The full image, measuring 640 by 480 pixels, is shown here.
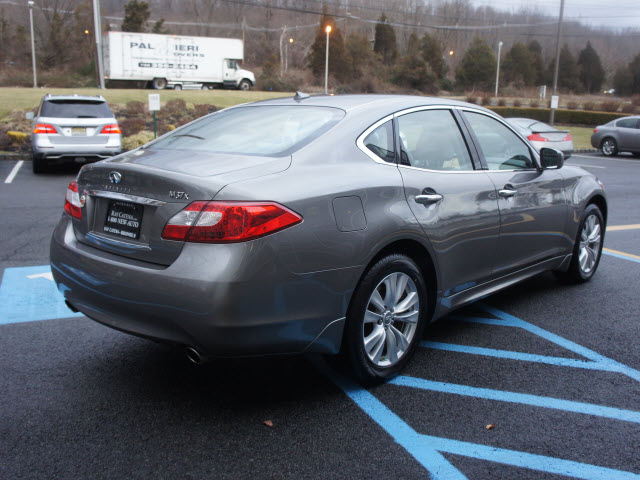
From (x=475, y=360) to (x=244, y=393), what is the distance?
59.1 inches

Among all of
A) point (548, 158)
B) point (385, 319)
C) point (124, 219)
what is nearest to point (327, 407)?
point (385, 319)

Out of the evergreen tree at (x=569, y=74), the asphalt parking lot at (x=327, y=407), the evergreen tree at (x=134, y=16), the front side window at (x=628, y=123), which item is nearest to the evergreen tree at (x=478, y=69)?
the evergreen tree at (x=569, y=74)

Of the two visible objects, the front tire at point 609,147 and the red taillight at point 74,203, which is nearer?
the red taillight at point 74,203

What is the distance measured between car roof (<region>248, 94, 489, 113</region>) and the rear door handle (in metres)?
0.68

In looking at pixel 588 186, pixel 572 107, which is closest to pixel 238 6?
pixel 572 107

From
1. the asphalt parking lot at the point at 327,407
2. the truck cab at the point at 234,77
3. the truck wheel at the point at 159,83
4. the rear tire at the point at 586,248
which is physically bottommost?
the asphalt parking lot at the point at 327,407

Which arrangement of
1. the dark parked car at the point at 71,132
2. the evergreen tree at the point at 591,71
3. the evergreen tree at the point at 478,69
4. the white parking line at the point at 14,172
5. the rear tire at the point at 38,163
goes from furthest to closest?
1. the evergreen tree at the point at 591,71
2. the evergreen tree at the point at 478,69
3. the rear tire at the point at 38,163
4. the dark parked car at the point at 71,132
5. the white parking line at the point at 14,172

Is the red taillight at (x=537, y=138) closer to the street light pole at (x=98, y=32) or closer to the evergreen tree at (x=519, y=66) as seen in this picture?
the street light pole at (x=98, y=32)

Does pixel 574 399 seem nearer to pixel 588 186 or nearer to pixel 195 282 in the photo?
pixel 195 282

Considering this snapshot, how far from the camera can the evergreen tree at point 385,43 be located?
78438 millimetres

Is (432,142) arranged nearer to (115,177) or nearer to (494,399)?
(494,399)

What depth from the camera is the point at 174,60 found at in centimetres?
4375

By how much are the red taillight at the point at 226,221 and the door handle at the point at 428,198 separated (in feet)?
3.35

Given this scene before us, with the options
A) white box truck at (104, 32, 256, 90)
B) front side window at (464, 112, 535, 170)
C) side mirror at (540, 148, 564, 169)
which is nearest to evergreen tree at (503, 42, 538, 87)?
white box truck at (104, 32, 256, 90)
